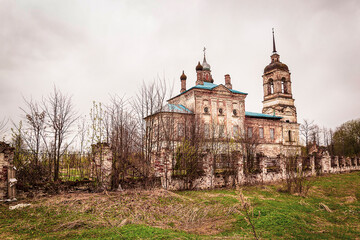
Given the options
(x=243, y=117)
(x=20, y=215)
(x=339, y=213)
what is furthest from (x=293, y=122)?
(x=20, y=215)

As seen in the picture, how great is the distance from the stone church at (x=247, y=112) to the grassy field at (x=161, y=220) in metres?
16.1

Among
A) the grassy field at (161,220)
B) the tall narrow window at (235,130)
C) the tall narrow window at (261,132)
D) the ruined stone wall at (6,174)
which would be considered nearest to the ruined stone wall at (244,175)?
the grassy field at (161,220)

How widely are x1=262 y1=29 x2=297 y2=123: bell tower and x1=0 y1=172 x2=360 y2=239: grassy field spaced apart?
28.7 meters

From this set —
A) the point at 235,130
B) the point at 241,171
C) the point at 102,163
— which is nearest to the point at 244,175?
the point at 241,171

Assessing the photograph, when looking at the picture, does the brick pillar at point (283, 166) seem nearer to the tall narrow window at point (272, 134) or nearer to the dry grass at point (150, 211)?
the dry grass at point (150, 211)

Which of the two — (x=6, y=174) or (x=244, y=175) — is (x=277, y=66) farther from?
(x=6, y=174)

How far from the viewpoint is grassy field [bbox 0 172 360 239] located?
5027 millimetres

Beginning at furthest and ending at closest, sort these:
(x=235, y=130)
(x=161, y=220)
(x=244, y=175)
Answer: (x=235, y=130)
(x=244, y=175)
(x=161, y=220)

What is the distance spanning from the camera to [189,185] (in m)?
12.2

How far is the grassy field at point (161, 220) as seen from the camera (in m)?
5.03

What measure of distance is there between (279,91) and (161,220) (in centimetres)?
3353

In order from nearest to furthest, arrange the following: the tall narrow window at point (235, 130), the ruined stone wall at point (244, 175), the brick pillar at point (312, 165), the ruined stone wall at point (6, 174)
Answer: the ruined stone wall at point (6, 174)
the ruined stone wall at point (244, 175)
the brick pillar at point (312, 165)
the tall narrow window at point (235, 130)

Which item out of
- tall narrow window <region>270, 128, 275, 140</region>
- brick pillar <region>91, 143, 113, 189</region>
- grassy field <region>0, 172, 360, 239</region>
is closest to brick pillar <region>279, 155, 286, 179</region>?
grassy field <region>0, 172, 360, 239</region>

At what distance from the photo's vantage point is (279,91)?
3556 centimetres
